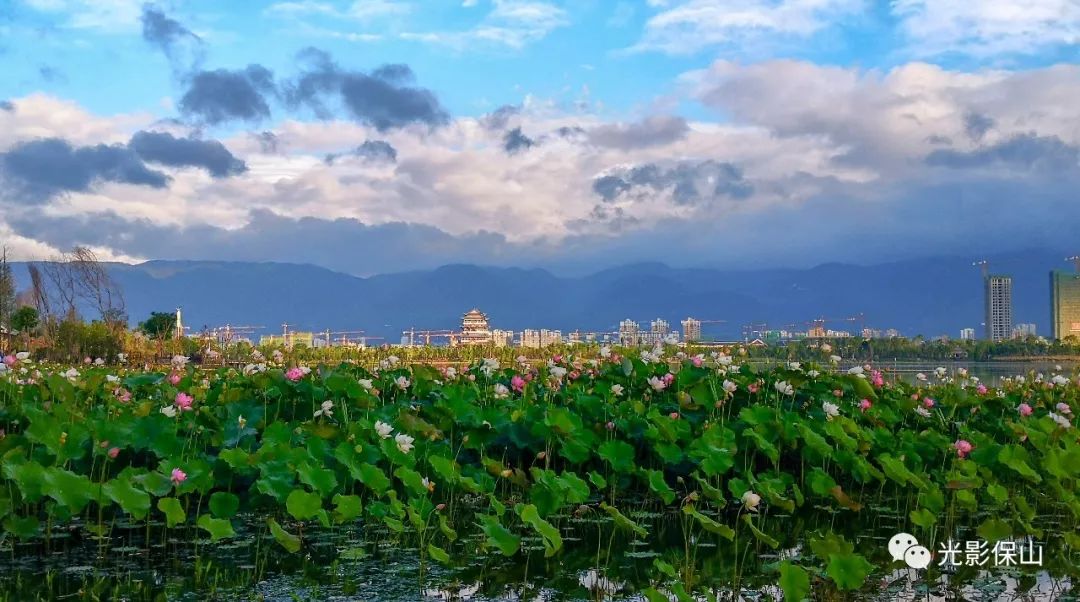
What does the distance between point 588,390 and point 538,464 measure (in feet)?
4.64

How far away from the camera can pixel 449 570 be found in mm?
3691

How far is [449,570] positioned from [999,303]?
169373 mm

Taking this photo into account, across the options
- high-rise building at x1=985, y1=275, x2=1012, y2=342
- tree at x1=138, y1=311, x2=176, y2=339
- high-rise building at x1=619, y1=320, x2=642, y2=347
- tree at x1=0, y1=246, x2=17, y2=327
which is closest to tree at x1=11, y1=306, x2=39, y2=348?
tree at x1=0, y1=246, x2=17, y2=327

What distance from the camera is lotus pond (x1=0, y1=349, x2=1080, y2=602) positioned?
3.53m

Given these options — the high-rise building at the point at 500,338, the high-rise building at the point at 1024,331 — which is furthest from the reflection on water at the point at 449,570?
the high-rise building at the point at 1024,331

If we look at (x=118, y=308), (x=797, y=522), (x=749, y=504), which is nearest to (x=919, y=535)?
(x=797, y=522)

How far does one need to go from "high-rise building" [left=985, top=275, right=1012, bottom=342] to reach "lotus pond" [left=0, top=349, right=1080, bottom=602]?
158244 mm

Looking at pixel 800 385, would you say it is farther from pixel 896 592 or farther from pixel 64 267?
pixel 64 267

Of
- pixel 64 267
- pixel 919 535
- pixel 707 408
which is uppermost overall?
pixel 64 267

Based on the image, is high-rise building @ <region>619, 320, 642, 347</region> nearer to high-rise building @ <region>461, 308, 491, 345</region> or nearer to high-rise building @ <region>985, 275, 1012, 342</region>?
high-rise building @ <region>461, 308, 491, 345</region>

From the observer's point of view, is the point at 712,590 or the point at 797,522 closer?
the point at 712,590

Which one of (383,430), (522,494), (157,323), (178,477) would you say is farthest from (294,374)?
(157,323)

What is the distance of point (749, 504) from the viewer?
412cm

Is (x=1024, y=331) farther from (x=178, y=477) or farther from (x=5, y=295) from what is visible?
(x=178, y=477)
